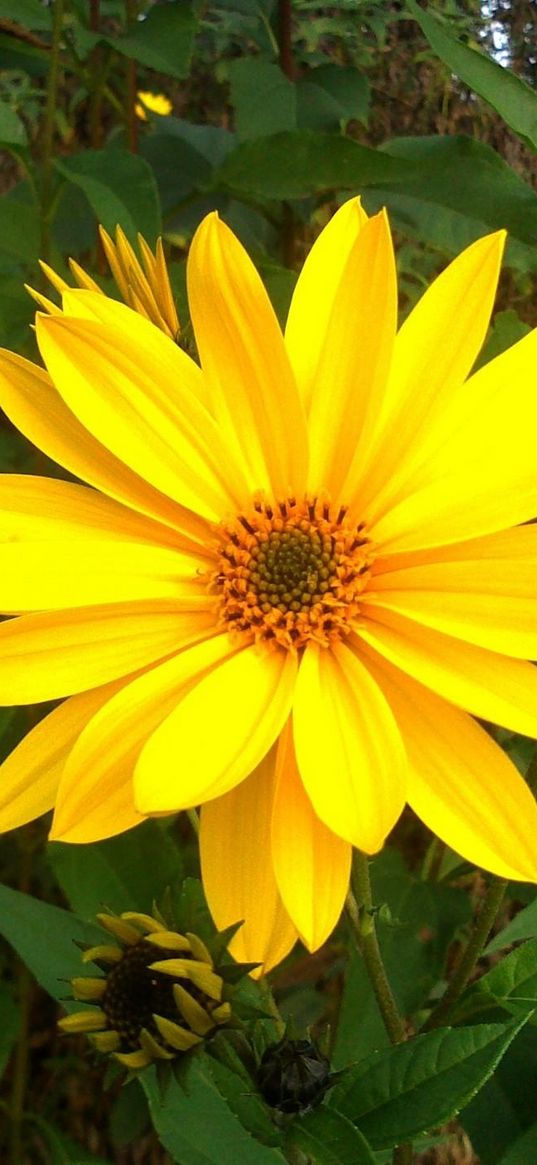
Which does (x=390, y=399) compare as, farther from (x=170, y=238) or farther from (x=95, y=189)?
(x=170, y=238)

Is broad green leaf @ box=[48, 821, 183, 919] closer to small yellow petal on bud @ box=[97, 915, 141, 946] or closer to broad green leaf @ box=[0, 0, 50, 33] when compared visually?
small yellow petal on bud @ box=[97, 915, 141, 946]

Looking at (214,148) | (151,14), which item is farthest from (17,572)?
(214,148)

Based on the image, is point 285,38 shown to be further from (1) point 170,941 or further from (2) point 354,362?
(1) point 170,941

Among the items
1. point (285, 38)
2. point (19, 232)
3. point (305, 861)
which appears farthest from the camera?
point (285, 38)

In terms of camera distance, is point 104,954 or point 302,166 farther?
point 302,166

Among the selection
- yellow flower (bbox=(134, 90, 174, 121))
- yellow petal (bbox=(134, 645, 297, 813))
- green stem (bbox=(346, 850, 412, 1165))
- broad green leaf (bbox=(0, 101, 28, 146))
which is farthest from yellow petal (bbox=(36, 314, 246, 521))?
yellow flower (bbox=(134, 90, 174, 121))

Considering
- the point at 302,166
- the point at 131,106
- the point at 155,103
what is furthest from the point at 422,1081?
the point at 155,103
